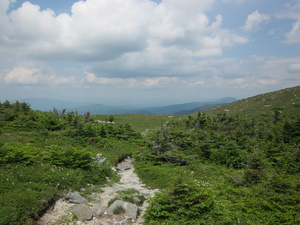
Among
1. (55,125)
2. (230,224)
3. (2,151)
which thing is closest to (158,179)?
(230,224)

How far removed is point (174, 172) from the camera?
1445 cm

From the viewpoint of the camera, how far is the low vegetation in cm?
796

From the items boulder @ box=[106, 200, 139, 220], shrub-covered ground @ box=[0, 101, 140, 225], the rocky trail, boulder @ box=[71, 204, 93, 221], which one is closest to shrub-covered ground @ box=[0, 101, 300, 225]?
shrub-covered ground @ box=[0, 101, 140, 225]

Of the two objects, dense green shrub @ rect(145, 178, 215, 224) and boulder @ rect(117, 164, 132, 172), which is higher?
dense green shrub @ rect(145, 178, 215, 224)

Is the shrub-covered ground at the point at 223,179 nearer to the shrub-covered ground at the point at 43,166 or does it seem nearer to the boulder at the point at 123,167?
the boulder at the point at 123,167

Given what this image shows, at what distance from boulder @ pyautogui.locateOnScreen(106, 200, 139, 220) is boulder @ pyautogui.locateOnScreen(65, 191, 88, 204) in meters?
1.64

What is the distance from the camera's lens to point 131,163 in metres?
19.6

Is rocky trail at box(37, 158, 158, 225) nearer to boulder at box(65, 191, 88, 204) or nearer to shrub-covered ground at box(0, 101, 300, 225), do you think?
boulder at box(65, 191, 88, 204)

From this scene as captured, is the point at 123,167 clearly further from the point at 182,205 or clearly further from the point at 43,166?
the point at 182,205

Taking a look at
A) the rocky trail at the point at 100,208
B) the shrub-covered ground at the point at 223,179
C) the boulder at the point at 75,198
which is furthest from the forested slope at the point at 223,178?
the boulder at the point at 75,198

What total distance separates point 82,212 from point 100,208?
4.01 ft

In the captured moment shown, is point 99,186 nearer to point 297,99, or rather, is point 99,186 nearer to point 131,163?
point 131,163

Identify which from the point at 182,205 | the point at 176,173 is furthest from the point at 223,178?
the point at 182,205

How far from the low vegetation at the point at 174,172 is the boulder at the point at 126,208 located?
3.07 ft
